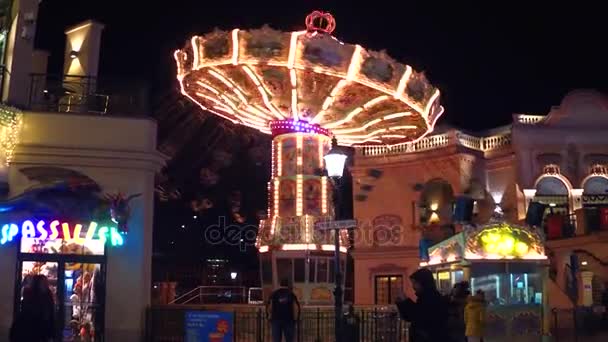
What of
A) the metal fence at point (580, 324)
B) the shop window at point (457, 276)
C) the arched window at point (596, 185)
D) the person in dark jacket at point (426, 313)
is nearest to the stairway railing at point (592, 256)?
the arched window at point (596, 185)

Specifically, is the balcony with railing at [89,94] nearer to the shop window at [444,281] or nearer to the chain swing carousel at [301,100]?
the chain swing carousel at [301,100]

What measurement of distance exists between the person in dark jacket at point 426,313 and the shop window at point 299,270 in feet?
60.6

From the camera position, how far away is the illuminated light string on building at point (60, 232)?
17.6 meters

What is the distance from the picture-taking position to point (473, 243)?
21.0 meters

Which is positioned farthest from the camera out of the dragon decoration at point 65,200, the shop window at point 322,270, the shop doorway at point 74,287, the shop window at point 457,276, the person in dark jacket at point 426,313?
the shop window at point 322,270

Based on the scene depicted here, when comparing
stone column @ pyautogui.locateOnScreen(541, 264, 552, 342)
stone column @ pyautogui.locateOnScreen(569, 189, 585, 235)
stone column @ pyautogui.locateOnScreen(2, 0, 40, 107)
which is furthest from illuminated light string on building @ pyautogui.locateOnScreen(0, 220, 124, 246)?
stone column @ pyautogui.locateOnScreen(569, 189, 585, 235)

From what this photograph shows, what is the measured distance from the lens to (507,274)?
20.9m

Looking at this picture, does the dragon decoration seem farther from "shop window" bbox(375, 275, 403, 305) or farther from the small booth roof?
"shop window" bbox(375, 275, 403, 305)

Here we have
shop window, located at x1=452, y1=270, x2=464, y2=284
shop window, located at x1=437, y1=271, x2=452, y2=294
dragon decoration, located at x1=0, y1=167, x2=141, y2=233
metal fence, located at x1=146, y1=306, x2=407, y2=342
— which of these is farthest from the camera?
shop window, located at x1=437, y1=271, x2=452, y2=294

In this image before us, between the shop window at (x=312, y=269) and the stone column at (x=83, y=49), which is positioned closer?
the stone column at (x=83, y=49)

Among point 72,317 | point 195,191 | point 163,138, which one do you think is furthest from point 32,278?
point 195,191

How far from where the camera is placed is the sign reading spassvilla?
1407cm

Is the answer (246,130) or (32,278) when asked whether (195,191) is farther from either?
(32,278)

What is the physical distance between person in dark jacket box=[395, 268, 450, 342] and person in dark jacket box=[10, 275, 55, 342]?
499 cm
